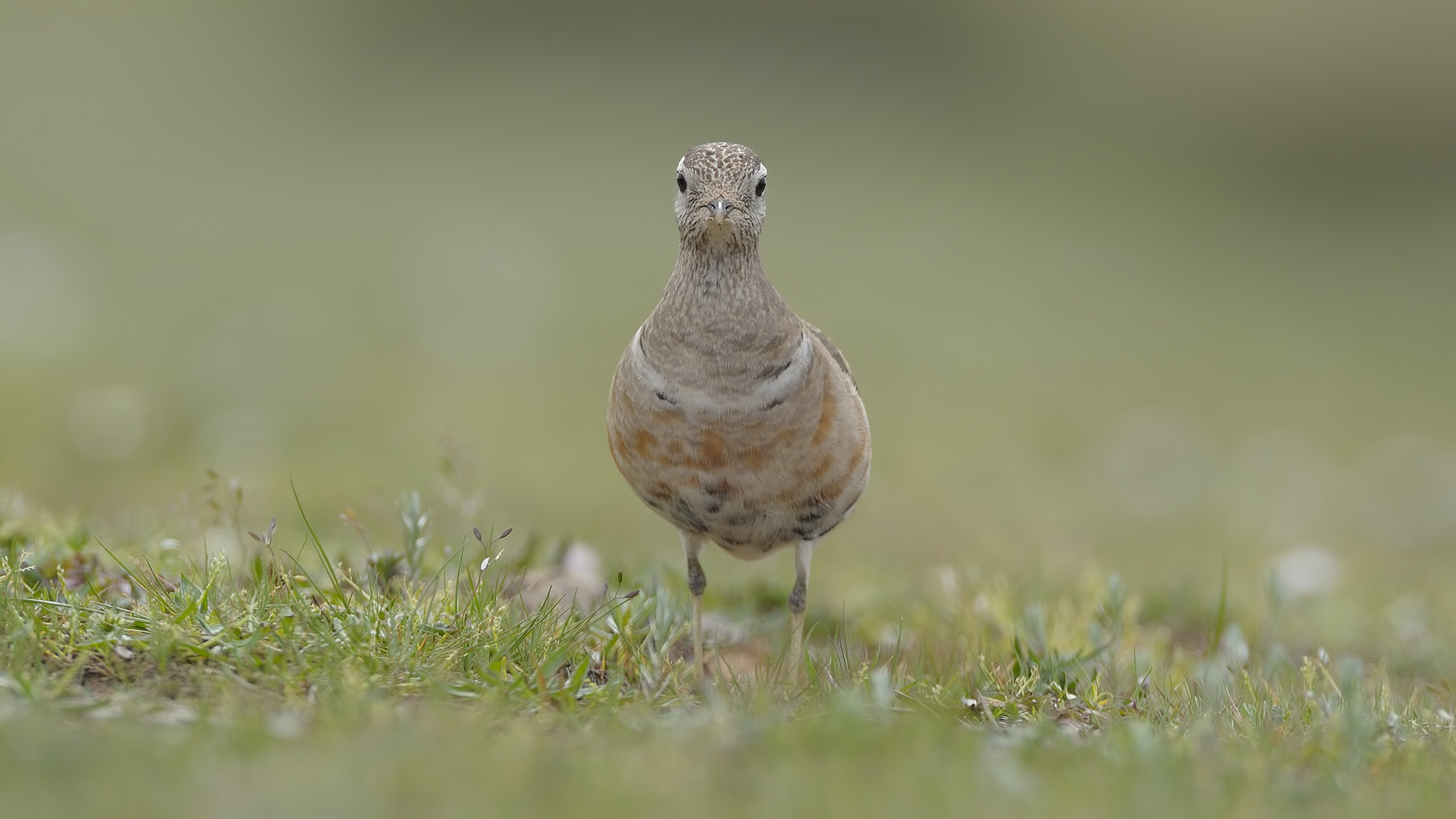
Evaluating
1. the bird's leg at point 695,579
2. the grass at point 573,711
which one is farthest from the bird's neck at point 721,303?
the grass at point 573,711

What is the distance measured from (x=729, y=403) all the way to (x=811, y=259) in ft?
49.1

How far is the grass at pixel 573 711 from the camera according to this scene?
12.7 ft

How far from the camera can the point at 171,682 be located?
471 centimetres

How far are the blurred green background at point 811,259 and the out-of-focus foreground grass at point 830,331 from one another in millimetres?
80

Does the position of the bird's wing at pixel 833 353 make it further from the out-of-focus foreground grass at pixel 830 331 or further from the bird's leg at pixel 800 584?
the out-of-focus foreground grass at pixel 830 331

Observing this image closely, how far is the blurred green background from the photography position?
11914 mm

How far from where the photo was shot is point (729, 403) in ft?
19.7

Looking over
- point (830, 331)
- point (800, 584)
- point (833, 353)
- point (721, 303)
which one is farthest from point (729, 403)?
point (830, 331)

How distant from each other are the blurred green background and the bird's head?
1.45 metres

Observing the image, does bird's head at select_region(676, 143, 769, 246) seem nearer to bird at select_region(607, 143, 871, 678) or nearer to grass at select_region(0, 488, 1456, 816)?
bird at select_region(607, 143, 871, 678)

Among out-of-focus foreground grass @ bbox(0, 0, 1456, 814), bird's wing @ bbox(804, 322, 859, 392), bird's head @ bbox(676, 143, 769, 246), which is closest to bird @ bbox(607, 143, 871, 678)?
bird's head @ bbox(676, 143, 769, 246)

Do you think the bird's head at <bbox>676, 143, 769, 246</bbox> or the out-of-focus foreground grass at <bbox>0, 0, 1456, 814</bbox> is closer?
the out-of-focus foreground grass at <bbox>0, 0, 1456, 814</bbox>

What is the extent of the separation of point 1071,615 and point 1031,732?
2348mm

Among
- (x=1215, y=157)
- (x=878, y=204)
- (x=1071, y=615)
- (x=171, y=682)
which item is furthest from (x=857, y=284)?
(x=171, y=682)
